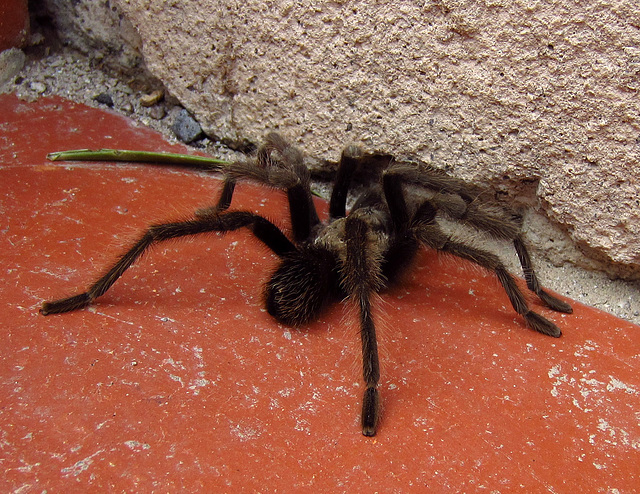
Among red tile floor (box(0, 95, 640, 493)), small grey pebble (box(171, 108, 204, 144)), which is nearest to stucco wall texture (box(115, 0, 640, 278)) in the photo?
small grey pebble (box(171, 108, 204, 144))

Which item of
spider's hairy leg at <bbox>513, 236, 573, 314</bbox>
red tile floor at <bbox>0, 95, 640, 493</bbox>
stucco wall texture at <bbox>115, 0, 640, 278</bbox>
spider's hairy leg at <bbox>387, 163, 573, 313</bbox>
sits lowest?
red tile floor at <bbox>0, 95, 640, 493</bbox>

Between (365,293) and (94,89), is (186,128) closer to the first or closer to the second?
(94,89)

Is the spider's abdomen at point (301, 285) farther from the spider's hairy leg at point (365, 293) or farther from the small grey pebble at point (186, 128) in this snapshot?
the small grey pebble at point (186, 128)

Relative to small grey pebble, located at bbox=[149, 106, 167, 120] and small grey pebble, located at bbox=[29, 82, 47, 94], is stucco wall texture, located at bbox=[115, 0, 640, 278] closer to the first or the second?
small grey pebble, located at bbox=[149, 106, 167, 120]

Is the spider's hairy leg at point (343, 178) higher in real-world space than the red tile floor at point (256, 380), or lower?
higher

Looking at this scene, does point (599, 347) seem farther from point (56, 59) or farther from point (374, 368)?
point (56, 59)

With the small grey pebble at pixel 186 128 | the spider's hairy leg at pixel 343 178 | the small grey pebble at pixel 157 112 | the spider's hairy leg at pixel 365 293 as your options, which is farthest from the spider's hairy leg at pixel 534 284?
the small grey pebble at pixel 157 112

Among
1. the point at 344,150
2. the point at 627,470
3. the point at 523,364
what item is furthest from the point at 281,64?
the point at 627,470
